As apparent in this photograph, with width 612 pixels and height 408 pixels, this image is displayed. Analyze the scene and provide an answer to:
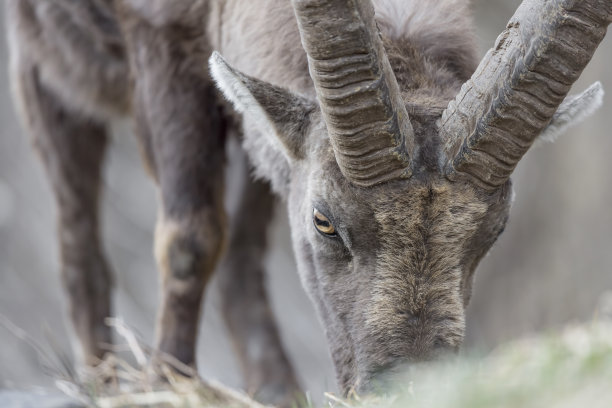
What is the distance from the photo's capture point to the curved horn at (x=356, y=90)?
3.75 m

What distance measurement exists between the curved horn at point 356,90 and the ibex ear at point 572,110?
858 millimetres

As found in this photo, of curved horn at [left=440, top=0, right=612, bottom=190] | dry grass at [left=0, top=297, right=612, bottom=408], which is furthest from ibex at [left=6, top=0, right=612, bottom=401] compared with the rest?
dry grass at [left=0, top=297, right=612, bottom=408]

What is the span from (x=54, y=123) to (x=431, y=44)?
370 centimetres

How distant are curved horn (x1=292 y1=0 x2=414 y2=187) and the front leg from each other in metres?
1.77

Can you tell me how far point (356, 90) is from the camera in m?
3.88

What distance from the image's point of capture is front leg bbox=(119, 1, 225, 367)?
5.66 metres

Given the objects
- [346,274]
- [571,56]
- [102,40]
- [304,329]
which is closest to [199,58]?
[102,40]

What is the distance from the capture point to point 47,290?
1340cm

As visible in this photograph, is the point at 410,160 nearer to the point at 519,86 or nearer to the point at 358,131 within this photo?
the point at 358,131

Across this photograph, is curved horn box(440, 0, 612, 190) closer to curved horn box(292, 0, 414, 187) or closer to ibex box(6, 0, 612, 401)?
ibex box(6, 0, 612, 401)

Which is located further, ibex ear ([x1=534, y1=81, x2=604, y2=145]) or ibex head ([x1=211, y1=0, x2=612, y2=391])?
ibex ear ([x1=534, y1=81, x2=604, y2=145])

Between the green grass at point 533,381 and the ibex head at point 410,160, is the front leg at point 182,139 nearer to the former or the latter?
the ibex head at point 410,160

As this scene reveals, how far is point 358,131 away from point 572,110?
117cm

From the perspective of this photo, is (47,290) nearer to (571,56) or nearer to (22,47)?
(22,47)
